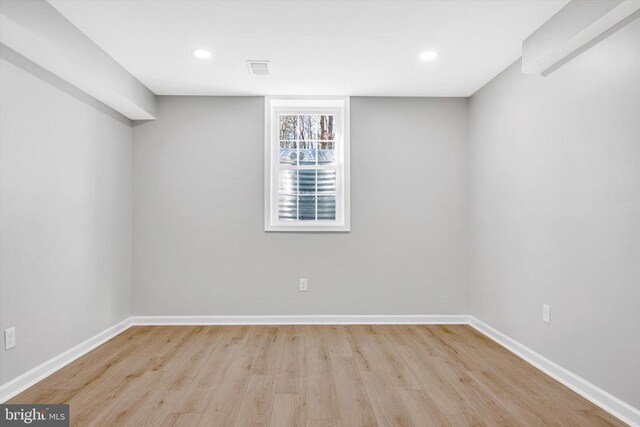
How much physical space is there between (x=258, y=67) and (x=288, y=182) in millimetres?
1337

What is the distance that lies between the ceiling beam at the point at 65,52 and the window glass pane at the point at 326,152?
186 cm

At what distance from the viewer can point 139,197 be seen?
4043mm

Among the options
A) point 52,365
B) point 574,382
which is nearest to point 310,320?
point 52,365

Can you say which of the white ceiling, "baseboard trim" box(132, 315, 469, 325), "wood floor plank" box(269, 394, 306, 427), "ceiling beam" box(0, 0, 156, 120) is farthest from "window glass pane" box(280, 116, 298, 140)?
"wood floor plank" box(269, 394, 306, 427)

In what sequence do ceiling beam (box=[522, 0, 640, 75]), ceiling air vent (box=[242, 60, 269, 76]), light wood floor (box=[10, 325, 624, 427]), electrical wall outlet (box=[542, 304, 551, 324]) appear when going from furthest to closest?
ceiling air vent (box=[242, 60, 269, 76])
electrical wall outlet (box=[542, 304, 551, 324])
light wood floor (box=[10, 325, 624, 427])
ceiling beam (box=[522, 0, 640, 75])

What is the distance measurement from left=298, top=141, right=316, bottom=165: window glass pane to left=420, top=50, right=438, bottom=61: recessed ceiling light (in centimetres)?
157

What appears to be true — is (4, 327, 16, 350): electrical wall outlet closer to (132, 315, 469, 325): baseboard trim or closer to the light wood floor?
the light wood floor

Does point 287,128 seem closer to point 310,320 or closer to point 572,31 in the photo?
point 310,320

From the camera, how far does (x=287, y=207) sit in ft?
13.9

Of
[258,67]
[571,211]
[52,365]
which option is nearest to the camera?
[571,211]

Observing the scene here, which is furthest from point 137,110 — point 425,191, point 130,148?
point 425,191

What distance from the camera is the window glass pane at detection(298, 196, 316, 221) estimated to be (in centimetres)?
425

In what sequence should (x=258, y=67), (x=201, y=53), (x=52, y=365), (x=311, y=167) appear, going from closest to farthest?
(x=52, y=365), (x=201, y=53), (x=258, y=67), (x=311, y=167)

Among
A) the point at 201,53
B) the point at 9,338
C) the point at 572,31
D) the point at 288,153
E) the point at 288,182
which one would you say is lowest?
the point at 9,338
